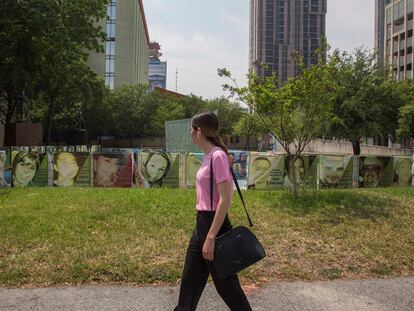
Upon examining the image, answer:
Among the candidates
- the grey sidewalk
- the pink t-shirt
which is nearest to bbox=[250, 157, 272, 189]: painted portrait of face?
the grey sidewalk

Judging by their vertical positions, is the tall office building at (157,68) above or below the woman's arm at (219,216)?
above

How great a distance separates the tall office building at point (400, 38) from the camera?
8256 cm

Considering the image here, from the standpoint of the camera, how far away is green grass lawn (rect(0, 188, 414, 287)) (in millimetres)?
5676

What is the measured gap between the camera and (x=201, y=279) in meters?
3.69

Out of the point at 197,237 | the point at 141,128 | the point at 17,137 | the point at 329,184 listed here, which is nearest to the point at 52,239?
the point at 197,237

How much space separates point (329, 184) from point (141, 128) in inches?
2268

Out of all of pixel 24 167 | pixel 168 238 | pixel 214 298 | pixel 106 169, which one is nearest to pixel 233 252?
pixel 214 298

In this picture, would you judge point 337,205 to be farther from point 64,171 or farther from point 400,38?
point 400,38

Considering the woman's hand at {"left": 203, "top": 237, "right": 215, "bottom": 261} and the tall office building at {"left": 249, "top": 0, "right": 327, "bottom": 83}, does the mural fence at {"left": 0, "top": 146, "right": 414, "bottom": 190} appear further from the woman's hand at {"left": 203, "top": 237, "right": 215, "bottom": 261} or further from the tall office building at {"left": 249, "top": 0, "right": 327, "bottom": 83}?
the woman's hand at {"left": 203, "top": 237, "right": 215, "bottom": 261}

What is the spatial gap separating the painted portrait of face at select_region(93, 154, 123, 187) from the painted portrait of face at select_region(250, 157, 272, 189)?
4.54m

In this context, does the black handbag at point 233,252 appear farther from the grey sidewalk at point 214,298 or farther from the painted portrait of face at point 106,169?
the painted portrait of face at point 106,169

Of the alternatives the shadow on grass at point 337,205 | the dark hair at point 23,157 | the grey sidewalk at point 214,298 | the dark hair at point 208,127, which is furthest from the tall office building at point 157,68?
the dark hair at point 208,127

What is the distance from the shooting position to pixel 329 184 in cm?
1681

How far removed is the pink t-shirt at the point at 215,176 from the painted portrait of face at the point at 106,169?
13627 mm
